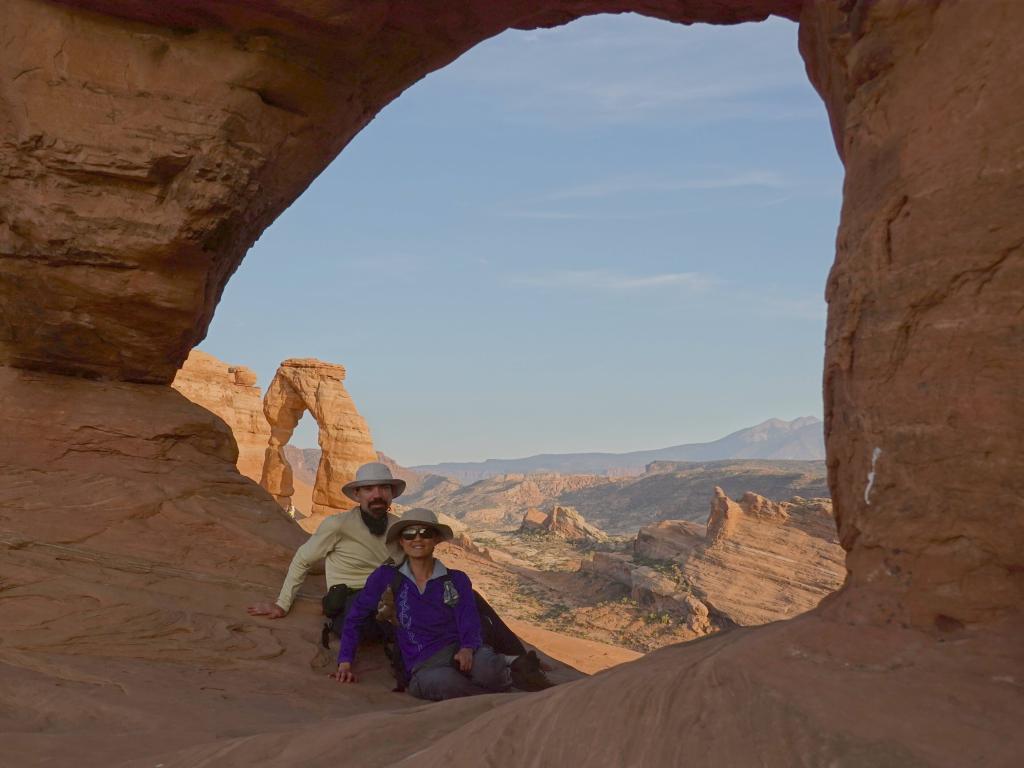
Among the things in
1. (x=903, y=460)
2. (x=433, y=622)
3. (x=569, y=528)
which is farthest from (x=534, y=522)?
(x=903, y=460)

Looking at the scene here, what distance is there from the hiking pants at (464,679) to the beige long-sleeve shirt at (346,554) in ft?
3.79

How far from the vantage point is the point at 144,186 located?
624 centimetres

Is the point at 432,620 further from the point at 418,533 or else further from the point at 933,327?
the point at 933,327

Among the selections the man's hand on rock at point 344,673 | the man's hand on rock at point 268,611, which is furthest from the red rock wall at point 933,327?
the man's hand on rock at point 268,611

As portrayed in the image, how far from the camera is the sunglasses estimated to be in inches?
197

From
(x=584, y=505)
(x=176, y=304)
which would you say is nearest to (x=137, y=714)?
(x=176, y=304)

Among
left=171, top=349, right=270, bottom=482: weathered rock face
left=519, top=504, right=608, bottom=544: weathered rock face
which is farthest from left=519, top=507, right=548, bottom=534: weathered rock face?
left=171, top=349, right=270, bottom=482: weathered rock face

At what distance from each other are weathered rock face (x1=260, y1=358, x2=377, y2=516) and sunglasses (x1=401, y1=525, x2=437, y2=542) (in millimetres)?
17384

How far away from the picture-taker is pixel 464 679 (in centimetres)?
485

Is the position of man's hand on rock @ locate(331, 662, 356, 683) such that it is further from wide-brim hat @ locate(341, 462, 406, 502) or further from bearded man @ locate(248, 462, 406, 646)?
wide-brim hat @ locate(341, 462, 406, 502)

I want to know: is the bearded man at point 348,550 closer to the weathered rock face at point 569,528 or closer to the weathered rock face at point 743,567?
the weathered rock face at point 743,567

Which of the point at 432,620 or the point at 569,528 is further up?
the point at 432,620

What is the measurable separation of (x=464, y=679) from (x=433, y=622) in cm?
38

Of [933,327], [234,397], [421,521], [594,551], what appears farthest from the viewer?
[234,397]
